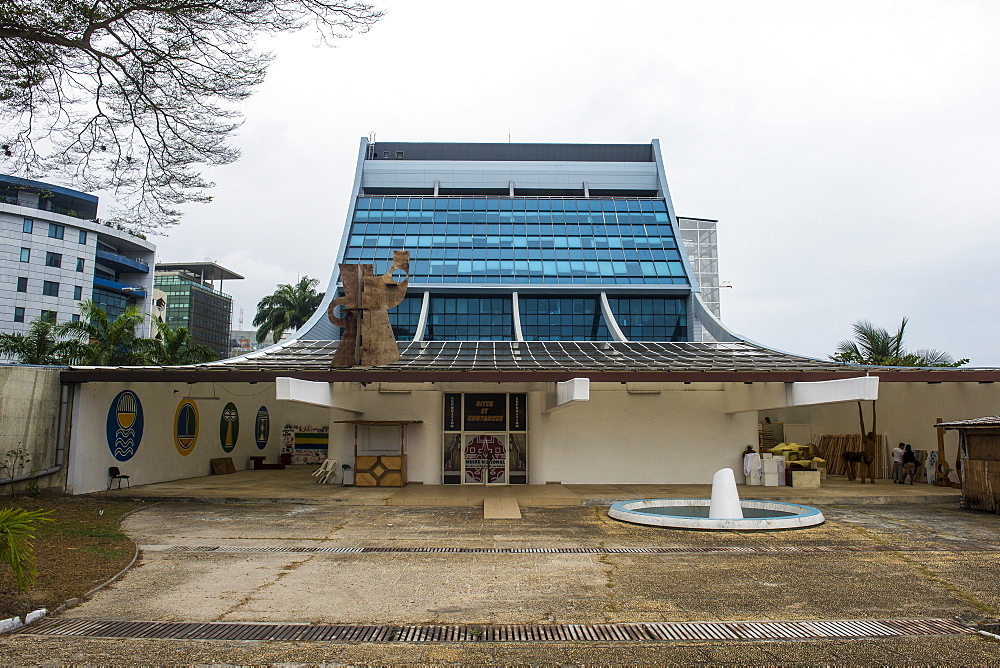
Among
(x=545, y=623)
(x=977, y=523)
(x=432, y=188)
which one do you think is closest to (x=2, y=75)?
(x=545, y=623)

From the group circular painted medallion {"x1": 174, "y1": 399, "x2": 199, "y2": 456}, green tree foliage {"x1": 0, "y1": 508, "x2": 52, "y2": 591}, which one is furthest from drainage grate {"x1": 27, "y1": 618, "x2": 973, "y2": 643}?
circular painted medallion {"x1": 174, "y1": 399, "x2": 199, "y2": 456}

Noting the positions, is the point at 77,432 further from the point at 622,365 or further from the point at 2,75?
the point at 622,365

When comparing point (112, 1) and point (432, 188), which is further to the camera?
point (432, 188)

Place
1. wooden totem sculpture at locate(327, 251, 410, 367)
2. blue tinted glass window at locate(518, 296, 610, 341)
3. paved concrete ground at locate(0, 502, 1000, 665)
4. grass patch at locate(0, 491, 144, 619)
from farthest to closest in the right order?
blue tinted glass window at locate(518, 296, 610, 341) < wooden totem sculpture at locate(327, 251, 410, 367) < grass patch at locate(0, 491, 144, 619) < paved concrete ground at locate(0, 502, 1000, 665)

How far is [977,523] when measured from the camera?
1277 centimetres

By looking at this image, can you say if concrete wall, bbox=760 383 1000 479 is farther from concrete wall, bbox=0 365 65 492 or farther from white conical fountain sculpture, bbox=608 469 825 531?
concrete wall, bbox=0 365 65 492

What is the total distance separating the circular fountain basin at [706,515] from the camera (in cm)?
1183

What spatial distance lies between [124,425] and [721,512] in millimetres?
14811

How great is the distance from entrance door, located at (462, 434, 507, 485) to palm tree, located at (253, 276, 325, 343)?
3194 centimetres

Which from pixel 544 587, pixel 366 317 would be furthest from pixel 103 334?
pixel 544 587

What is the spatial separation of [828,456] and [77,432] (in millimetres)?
23731

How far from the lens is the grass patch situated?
23.1 feet

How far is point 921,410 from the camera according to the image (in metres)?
21.2

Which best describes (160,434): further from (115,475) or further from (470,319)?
(470,319)
